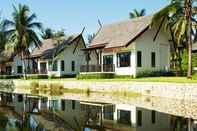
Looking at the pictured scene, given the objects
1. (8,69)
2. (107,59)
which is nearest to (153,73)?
(107,59)

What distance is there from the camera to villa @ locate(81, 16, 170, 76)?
111ft

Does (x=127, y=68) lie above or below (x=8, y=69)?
above

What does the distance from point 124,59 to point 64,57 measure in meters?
13.7

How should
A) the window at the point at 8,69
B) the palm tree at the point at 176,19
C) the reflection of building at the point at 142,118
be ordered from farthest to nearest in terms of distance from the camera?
the window at the point at 8,69 → the palm tree at the point at 176,19 → the reflection of building at the point at 142,118

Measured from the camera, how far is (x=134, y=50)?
33906mm

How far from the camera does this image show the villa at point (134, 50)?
3391 cm

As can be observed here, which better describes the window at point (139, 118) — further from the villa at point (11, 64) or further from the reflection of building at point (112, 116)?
the villa at point (11, 64)

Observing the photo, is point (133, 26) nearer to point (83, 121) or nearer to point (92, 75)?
point (92, 75)

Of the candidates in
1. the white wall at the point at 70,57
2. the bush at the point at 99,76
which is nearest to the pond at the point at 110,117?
the bush at the point at 99,76

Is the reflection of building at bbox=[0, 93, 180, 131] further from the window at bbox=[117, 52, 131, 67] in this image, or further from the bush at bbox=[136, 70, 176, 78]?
the window at bbox=[117, 52, 131, 67]

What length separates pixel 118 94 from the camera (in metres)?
27.1

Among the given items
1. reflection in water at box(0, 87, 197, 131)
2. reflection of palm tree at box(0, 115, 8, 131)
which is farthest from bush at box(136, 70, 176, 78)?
reflection of palm tree at box(0, 115, 8, 131)

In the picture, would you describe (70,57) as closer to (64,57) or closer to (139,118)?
(64,57)

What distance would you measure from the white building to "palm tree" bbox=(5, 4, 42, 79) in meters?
2.67
